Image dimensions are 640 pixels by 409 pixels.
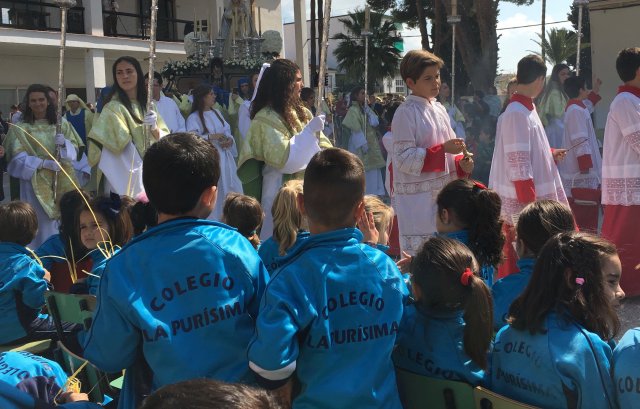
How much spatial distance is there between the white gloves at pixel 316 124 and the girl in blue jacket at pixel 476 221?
5.62 feet

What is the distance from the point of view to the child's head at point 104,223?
12.8 feet

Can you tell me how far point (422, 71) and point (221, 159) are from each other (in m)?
3.34

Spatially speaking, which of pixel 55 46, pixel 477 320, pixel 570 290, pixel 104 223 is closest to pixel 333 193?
pixel 477 320

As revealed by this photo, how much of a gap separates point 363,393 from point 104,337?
29.3 inches

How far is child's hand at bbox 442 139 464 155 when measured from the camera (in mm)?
4500

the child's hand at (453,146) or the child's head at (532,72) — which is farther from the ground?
the child's head at (532,72)

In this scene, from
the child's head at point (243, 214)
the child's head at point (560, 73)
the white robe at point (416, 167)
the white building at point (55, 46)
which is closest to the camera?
the child's head at point (243, 214)

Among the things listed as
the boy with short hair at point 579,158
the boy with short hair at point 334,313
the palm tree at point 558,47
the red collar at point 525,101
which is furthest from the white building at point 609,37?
the palm tree at point 558,47

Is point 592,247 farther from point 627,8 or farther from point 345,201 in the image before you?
point 627,8

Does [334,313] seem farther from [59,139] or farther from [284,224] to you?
[59,139]

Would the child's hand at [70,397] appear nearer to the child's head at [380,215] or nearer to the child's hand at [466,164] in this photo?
the child's head at [380,215]

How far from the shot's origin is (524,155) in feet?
16.4

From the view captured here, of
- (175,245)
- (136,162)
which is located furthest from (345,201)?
(136,162)

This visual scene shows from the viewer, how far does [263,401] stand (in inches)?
46.3
